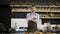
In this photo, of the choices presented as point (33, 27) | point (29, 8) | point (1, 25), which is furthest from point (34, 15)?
point (1, 25)

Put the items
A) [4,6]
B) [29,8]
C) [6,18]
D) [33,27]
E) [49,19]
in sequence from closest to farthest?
1. [6,18]
2. [4,6]
3. [33,27]
4. [29,8]
5. [49,19]

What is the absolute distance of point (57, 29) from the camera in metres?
2.62

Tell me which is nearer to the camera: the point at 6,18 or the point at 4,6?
the point at 6,18

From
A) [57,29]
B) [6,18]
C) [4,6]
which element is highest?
[4,6]

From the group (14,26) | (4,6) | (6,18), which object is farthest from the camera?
(14,26)

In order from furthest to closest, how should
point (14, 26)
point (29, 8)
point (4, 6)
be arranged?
point (29, 8) < point (14, 26) < point (4, 6)

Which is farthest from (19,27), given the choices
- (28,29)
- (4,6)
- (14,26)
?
(4,6)

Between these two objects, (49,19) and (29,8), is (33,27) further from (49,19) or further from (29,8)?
(49,19)

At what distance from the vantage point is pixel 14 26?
2691mm

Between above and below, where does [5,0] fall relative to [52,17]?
above

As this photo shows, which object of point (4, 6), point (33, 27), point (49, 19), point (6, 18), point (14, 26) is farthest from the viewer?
point (49, 19)

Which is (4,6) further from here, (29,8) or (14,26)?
(29,8)

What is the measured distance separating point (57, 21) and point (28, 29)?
0.75 m

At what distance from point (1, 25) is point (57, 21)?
1211mm
